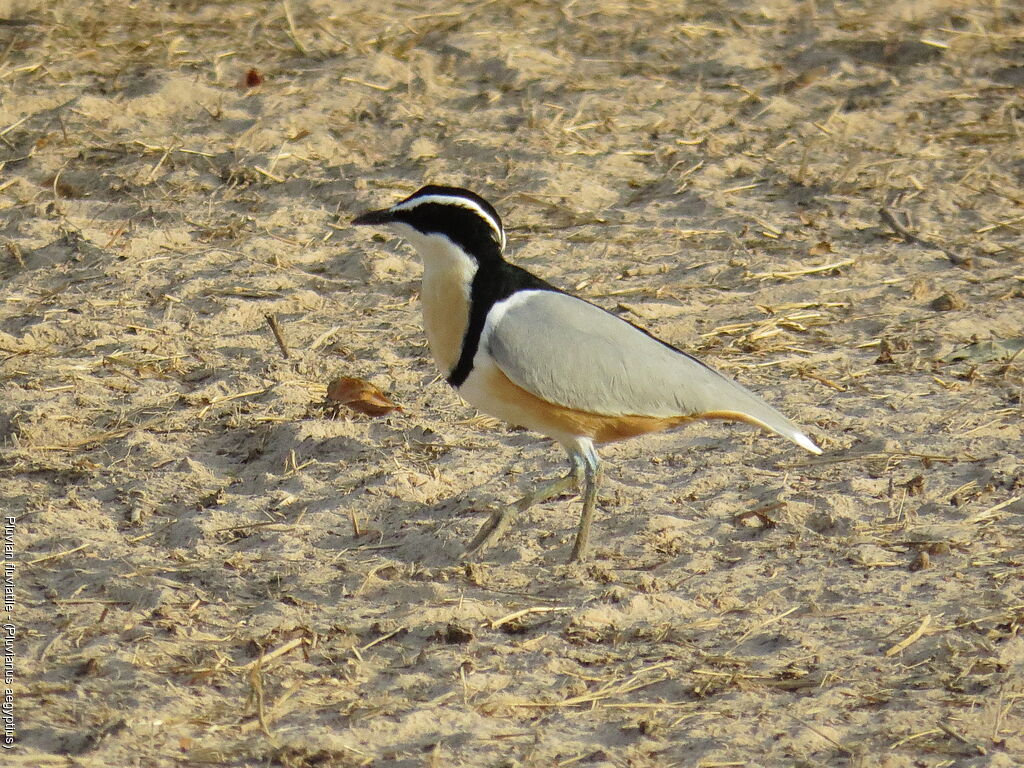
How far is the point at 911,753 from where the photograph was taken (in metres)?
3.81

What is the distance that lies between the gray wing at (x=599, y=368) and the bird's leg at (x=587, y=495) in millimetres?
199

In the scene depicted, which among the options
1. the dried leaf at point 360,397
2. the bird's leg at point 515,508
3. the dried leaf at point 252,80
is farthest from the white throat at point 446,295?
the dried leaf at point 252,80

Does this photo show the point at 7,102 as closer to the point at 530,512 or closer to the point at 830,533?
the point at 530,512

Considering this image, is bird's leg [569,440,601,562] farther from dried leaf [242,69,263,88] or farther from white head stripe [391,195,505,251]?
dried leaf [242,69,263,88]

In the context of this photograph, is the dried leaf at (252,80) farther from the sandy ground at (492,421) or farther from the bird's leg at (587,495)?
the bird's leg at (587,495)

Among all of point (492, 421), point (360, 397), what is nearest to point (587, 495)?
point (492, 421)

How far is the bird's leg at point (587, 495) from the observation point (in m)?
4.82

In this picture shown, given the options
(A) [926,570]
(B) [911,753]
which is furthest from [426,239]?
(B) [911,753]

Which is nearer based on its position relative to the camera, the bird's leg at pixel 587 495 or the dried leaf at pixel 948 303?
the bird's leg at pixel 587 495

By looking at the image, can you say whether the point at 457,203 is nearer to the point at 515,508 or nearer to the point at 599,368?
the point at 599,368

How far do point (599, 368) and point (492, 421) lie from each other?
1026 mm

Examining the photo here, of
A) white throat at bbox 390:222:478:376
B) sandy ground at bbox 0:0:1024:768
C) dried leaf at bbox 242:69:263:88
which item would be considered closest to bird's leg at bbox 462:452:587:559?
sandy ground at bbox 0:0:1024:768

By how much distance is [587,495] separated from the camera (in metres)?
4.89

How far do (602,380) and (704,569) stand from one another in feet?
2.29
